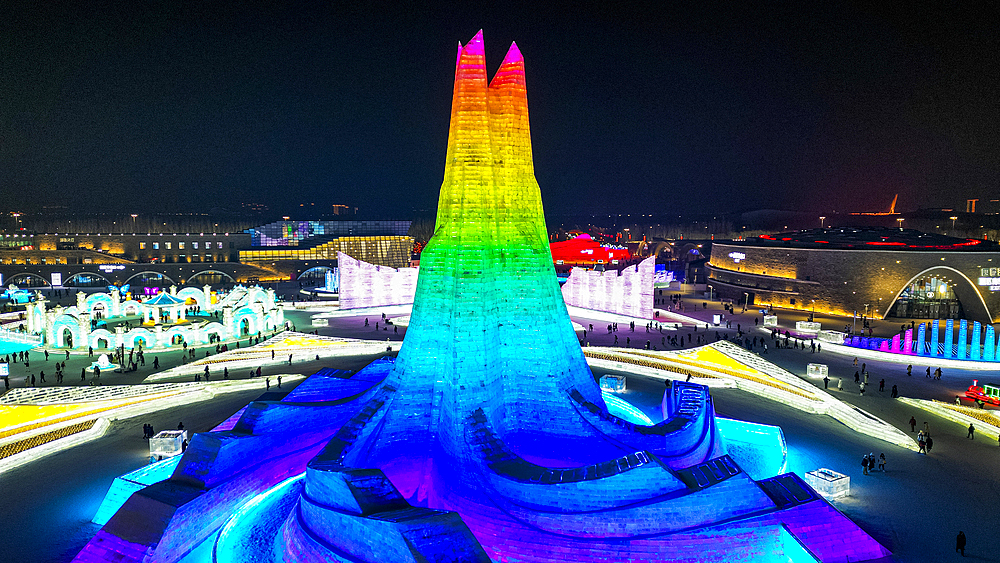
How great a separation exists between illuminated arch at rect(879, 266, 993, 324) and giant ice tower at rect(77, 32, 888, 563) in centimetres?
4130

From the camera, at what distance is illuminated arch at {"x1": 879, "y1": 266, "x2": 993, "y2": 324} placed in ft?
167

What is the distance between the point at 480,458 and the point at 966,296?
54.2 meters

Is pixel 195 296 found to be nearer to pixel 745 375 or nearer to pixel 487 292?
pixel 487 292

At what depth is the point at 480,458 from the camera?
14359 mm

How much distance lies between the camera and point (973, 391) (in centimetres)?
2750

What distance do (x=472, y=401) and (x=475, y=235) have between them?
446cm

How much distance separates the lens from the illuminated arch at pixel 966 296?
5084cm

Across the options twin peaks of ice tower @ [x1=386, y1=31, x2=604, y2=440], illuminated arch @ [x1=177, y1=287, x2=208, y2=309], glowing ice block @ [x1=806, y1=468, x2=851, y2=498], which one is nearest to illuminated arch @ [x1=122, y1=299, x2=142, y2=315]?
illuminated arch @ [x1=177, y1=287, x2=208, y2=309]

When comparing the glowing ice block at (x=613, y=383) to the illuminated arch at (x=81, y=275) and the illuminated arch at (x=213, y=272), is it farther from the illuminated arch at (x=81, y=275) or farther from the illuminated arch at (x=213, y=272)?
the illuminated arch at (x=81, y=275)

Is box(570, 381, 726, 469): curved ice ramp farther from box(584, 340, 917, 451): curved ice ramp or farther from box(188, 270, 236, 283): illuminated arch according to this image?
box(188, 270, 236, 283): illuminated arch

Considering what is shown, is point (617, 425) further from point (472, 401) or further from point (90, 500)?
point (90, 500)

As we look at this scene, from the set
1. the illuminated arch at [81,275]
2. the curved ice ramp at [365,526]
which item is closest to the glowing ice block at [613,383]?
the curved ice ramp at [365,526]

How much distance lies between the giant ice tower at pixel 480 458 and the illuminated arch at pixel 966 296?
41.3 m

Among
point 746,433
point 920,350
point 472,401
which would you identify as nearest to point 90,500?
point 472,401
